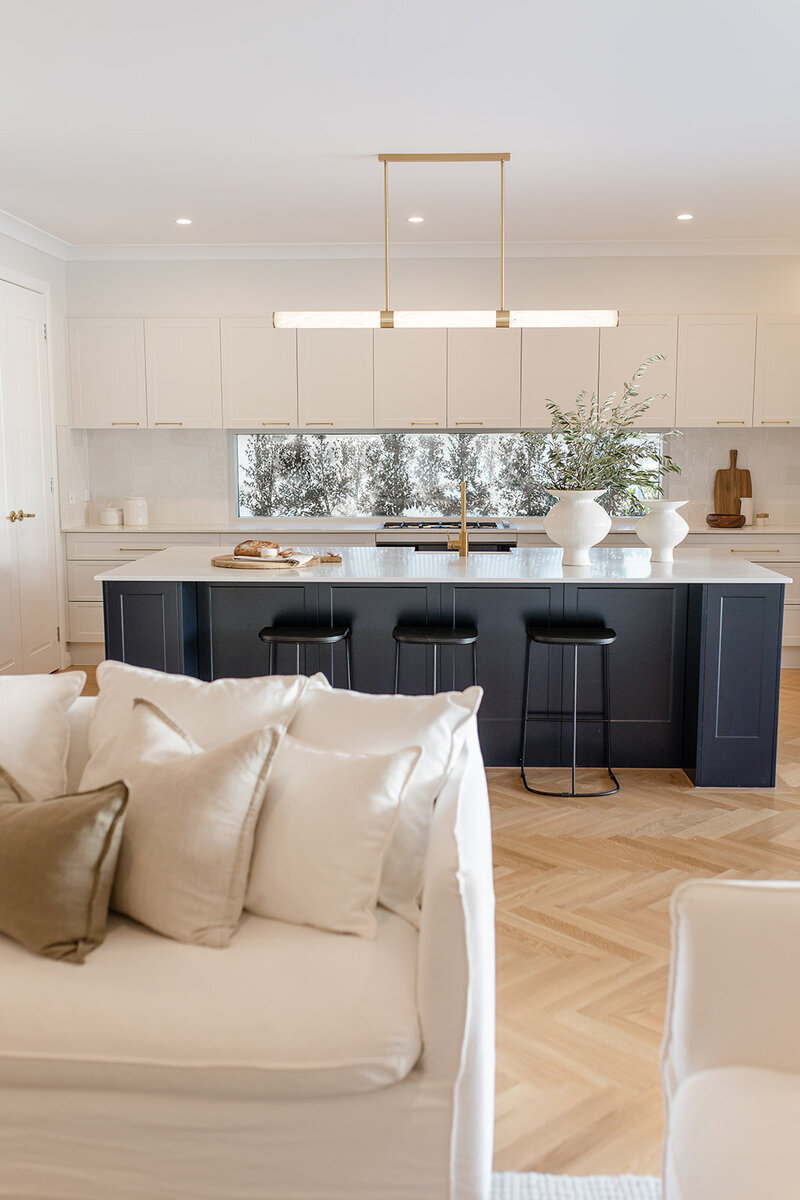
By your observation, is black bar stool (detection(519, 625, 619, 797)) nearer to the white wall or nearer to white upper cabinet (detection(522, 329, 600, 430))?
white upper cabinet (detection(522, 329, 600, 430))

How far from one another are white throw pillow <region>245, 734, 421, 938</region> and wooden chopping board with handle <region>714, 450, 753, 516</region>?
5299 millimetres

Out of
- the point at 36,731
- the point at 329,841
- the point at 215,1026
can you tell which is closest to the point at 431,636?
the point at 36,731

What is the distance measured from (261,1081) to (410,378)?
5.45m

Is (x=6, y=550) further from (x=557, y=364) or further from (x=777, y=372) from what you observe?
(x=777, y=372)

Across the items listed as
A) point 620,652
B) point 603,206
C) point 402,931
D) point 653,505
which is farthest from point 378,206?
point 402,931

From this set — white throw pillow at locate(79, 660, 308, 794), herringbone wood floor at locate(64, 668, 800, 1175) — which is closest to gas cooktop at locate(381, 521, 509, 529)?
herringbone wood floor at locate(64, 668, 800, 1175)

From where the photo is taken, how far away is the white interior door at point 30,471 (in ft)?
18.8

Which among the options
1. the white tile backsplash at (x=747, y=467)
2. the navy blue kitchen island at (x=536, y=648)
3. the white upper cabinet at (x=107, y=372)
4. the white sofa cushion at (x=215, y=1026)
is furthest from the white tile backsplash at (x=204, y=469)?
the white sofa cushion at (x=215, y=1026)

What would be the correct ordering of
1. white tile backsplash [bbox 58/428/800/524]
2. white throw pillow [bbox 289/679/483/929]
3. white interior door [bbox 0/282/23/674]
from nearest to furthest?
1. white throw pillow [bbox 289/679/483/929]
2. white interior door [bbox 0/282/23/674]
3. white tile backsplash [bbox 58/428/800/524]

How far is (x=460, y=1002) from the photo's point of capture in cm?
161

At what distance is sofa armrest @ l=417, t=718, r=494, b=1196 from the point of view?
161 centimetres

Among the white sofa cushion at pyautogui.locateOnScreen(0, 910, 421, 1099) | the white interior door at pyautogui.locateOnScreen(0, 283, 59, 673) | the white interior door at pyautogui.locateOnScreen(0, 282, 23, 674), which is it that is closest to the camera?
the white sofa cushion at pyautogui.locateOnScreen(0, 910, 421, 1099)

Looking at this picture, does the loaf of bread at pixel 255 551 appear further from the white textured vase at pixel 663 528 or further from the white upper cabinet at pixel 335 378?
the white upper cabinet at pixel 335 378

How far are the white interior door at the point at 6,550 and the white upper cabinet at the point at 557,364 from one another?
3.23 m
